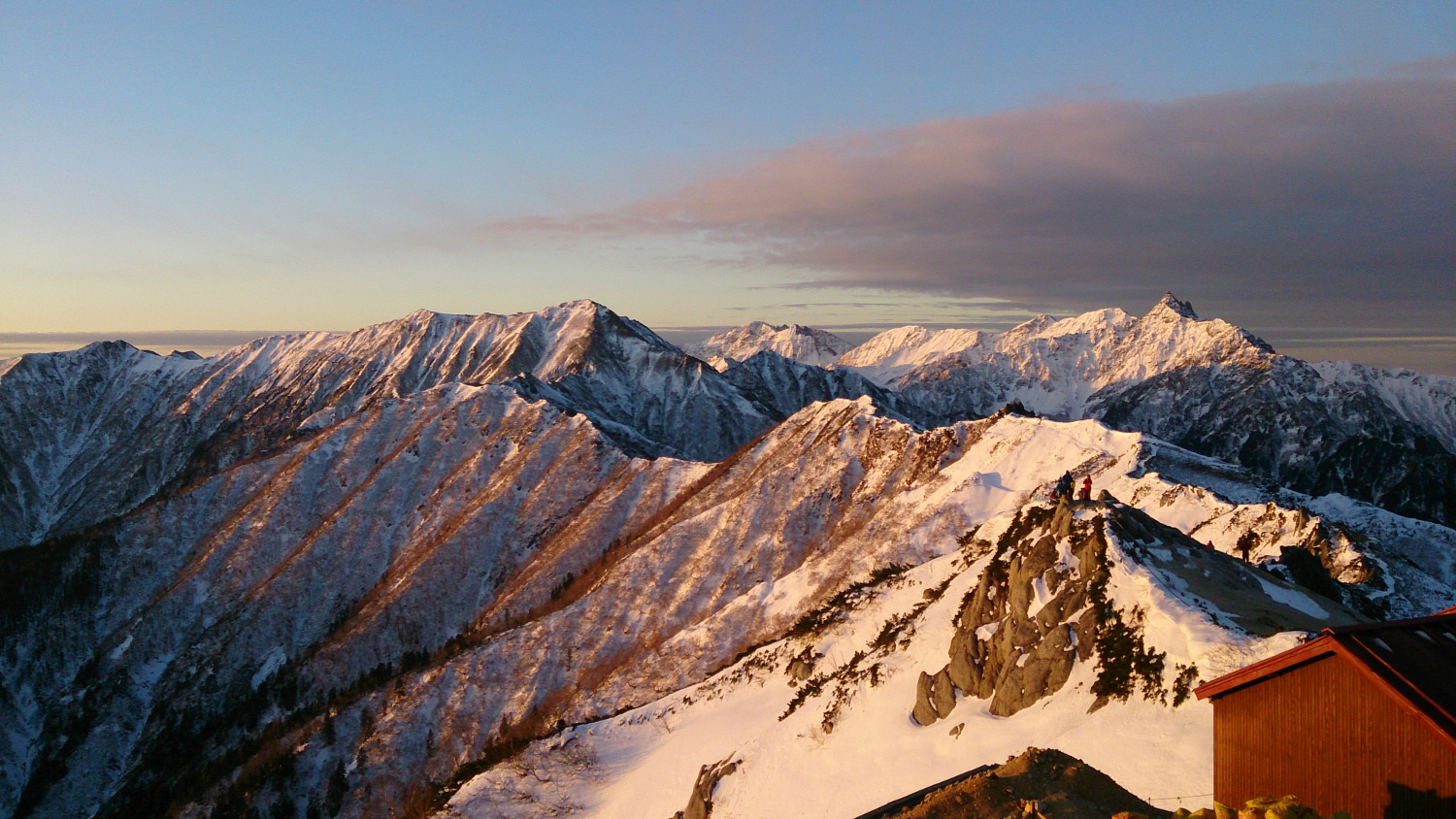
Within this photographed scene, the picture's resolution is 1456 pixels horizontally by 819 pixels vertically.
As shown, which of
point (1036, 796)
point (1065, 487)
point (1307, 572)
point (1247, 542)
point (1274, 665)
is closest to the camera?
point (1274, 665)

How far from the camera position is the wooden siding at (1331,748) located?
15898 millimetres

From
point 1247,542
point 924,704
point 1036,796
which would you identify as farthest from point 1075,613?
point 1247,542

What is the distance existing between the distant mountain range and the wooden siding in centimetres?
553

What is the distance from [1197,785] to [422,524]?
130 meters

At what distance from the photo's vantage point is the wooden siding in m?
15.9

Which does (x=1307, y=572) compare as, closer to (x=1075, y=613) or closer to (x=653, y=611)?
(x=1075, y=613)

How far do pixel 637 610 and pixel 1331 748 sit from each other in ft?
264

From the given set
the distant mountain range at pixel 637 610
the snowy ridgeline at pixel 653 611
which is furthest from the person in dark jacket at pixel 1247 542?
the distant mountain range at pixel 637 610

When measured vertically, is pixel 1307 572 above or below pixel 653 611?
above

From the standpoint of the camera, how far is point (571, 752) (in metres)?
53.8

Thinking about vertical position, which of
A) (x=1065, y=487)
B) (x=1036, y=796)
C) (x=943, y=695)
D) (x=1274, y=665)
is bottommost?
(x=943, y=695)

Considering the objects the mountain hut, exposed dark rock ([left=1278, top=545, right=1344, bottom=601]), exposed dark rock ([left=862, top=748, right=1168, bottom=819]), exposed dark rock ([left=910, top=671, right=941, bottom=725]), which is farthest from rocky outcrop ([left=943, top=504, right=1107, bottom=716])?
exposed dark rock ([left=1278, top=545, right=1344, bottom=601])

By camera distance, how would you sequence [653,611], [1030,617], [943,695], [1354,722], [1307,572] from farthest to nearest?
[653,611] → [1307,572] → [943,695] → [1030,617] → [1354,722]

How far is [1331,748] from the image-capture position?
17250 millimetres
